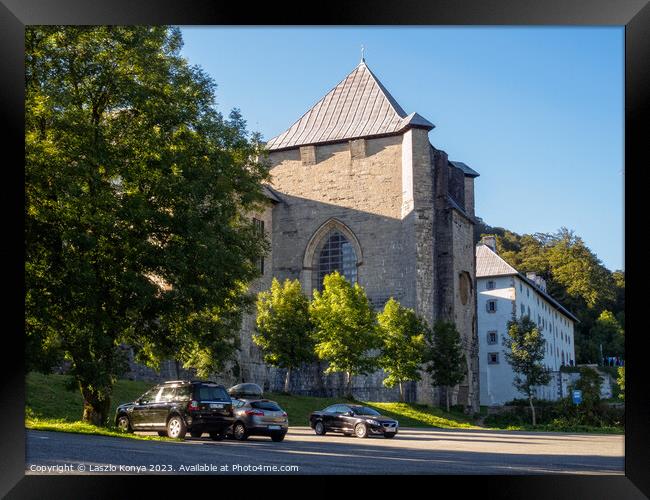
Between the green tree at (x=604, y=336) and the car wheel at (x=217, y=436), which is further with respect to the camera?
the green tree at (x=604, y=336)

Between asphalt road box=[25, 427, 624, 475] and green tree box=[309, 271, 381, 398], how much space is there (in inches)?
646

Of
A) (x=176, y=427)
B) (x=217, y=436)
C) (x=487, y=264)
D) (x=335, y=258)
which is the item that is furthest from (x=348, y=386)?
(x=176, y=427)

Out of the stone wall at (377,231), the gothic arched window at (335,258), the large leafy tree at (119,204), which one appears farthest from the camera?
the gothic arched window at (335,258)

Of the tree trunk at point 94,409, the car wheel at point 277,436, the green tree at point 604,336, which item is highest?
the green tree at point 604,336

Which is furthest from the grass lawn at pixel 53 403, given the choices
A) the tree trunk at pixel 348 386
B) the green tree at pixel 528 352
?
the green tree at pixel 528 352

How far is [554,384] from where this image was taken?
119ft

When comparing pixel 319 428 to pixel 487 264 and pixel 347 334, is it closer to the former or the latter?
pixel 347 334

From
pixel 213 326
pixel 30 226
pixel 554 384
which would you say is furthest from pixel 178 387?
pixel 554 384

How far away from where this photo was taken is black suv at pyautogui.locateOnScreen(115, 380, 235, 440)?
16250 mm

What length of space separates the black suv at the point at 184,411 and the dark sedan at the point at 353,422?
558 cm

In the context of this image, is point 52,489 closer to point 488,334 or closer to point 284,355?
point 284,355

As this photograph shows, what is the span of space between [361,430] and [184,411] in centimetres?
666

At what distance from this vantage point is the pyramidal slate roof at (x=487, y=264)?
135 ft
